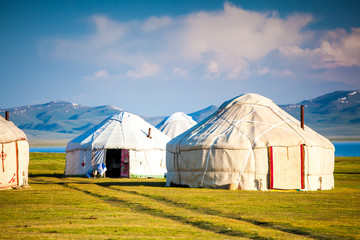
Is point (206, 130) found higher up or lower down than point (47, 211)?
higher up

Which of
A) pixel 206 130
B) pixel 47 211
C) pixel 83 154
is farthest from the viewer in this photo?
pixel 83 154

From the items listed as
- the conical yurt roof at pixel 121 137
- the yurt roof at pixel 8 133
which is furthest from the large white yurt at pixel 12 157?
the conical yurt roof at pixel 121 137

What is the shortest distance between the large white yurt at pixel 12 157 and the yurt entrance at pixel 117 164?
8180mm

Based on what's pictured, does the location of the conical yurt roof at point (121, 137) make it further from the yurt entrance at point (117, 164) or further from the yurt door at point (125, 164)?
the yurt entrance at point (117, 164)

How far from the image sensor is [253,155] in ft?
55.9

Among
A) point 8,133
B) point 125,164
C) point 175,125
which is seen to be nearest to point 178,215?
point 8,133

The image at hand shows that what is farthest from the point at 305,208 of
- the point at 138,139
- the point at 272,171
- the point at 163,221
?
the point at 138,139

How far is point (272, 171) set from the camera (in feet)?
56.1

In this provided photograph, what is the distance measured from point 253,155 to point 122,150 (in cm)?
1072

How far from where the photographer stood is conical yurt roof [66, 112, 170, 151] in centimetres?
2610

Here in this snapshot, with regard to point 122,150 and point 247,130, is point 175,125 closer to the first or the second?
point 122,150

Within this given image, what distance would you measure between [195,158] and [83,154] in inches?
409

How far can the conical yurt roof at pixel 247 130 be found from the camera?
56.6ft

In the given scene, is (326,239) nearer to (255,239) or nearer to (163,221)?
(255,239)
